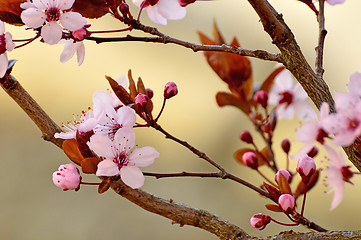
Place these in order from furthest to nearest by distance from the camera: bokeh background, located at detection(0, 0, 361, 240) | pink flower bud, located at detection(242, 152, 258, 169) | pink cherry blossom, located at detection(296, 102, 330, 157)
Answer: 1. bokeh background, located at detection(0, 0, 361, 240)
2. pink flower bud, located at detection(242, 152, 258, 169)
3. pink cherry blossom, located at detection(296, 102, 330, 157)

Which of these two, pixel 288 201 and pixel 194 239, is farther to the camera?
pixel 194 239

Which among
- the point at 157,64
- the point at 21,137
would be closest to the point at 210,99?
the point at 157,64

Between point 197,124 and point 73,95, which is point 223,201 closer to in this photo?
point 197,124

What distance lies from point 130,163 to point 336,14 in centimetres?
149

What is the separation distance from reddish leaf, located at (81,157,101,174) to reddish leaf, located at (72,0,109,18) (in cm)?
14

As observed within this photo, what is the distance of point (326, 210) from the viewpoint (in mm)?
1633

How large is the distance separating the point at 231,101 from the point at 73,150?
320 millimetres

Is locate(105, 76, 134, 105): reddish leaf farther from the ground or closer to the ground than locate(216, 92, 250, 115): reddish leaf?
closer to the ground

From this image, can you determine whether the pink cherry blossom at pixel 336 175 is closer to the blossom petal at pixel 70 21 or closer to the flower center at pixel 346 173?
the flower center at pixel 346 173

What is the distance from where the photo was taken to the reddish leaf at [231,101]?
73cm

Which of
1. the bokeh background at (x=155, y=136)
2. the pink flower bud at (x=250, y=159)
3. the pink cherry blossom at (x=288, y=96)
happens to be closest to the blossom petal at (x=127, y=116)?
the pink flower bud at (x=250, y=159)

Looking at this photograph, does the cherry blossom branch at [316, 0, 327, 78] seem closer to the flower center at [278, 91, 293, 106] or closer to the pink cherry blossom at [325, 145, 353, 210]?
the pink cherry blossom at [325, 145, 353, 210]

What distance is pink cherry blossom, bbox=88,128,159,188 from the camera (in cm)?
45

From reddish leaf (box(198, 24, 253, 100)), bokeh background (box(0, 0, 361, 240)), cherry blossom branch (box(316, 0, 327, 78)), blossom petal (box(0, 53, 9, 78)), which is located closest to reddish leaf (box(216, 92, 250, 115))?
reddish leaf (box(198, 24, 253, 100))
